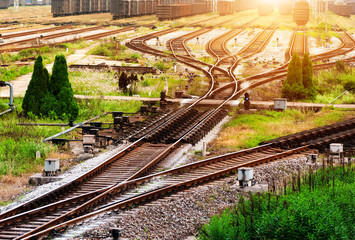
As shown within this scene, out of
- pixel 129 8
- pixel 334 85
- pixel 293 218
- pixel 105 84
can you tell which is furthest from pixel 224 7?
pixel 293 218

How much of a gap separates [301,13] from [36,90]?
60857mm

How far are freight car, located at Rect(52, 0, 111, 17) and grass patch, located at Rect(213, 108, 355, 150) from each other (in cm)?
7191

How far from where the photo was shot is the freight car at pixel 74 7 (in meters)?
92.7

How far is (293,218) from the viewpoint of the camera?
948cm

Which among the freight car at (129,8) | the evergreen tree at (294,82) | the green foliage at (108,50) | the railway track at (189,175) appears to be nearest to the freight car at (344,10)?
the freight car at (129,8)

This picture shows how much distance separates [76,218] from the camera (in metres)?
11.2

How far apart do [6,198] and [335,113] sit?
1528 centimetres

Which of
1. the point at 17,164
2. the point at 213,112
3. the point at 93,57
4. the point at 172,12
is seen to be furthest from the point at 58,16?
the point at 17,164

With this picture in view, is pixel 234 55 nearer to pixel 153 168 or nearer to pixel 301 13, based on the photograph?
pixel 153 168

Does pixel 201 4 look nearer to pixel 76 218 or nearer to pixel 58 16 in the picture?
pixel 58 16

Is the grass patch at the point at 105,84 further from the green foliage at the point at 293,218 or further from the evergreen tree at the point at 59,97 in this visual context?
the green foliage at the point at 293,218

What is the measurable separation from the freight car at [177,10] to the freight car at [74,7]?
14202 mm

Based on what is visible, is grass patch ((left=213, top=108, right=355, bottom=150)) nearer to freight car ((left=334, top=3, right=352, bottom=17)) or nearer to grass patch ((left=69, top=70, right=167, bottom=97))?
grass patch ((left=69, top=70, right=167, bottom=97))

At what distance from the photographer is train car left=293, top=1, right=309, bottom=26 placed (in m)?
78.0
